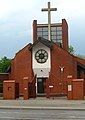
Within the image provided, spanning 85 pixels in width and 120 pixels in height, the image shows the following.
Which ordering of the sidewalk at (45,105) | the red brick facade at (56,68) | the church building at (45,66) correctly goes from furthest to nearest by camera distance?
the church building at (45,66)
the red brick facade at (56,68)
the sidewalk at (45,105)

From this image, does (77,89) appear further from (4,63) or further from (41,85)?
(4,63)

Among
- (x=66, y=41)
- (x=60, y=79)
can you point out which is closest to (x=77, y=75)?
(x=60, y=79)

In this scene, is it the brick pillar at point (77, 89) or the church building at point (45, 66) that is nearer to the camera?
the brick pillar at point (77, 89)

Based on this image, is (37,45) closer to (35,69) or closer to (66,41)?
(35,69)

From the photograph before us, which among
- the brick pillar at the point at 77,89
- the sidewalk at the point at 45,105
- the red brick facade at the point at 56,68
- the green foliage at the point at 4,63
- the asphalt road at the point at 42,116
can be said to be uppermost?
the green foliage at the point at 4,63

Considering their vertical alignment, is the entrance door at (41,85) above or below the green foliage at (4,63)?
below

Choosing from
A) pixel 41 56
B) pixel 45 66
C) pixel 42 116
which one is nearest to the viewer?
pixel 42 116

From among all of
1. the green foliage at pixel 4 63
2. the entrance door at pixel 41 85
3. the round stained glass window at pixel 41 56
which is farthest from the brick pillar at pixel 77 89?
the green foliage at pixel 4 63

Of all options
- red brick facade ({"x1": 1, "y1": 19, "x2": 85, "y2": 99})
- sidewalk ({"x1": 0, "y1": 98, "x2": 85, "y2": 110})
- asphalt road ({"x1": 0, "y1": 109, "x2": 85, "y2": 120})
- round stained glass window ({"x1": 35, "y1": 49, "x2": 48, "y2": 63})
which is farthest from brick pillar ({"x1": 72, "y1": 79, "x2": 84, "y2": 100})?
asphalt road ({"x1": 0, "y1": 109, "x2": 85, "y2": 120})

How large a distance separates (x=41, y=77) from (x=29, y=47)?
5014 millimetres

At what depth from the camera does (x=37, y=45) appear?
2516 inches

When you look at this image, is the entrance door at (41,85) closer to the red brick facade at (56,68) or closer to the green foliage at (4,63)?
the red brick facade at (56,68)

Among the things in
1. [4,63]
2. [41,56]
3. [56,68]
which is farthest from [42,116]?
[4,63]

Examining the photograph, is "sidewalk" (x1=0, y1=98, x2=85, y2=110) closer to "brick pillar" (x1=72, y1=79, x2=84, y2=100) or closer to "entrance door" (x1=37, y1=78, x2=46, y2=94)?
"brick pillar" (x1=72, y1=79, x2=84, y2=100)
